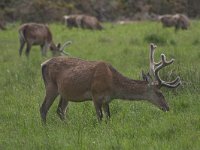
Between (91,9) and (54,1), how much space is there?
2997 mm

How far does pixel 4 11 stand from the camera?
1479 inches

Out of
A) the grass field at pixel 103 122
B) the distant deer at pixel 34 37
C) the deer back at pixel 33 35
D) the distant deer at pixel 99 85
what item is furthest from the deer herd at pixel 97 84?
the deer back at pixel 33 35

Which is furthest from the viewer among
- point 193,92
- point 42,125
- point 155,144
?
point 193,92

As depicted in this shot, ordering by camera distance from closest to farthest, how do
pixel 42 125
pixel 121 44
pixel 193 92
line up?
pixel 42 125 < pixel 193 92 < pixel 121 44

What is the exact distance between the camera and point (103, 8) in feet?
133

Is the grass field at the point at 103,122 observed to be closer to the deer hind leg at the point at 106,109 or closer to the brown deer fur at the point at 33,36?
the deer hind leg at the point at 106,109

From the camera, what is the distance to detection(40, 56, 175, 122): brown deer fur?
912cm

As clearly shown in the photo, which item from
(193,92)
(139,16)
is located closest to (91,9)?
(139,16)

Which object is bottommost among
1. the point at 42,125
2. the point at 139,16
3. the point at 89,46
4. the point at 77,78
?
the point at 139,16

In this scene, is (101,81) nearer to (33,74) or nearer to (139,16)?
(33,74)

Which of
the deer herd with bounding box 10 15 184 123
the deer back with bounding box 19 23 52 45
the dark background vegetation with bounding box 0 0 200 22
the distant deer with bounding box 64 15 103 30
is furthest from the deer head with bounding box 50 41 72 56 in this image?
the dark background vegetation with bounding box 0 0 200 22

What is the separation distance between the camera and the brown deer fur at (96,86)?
29.9 ft

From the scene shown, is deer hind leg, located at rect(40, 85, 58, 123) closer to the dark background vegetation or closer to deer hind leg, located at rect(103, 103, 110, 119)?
deer hind leg, located at rect(103, 103, 110, 119)

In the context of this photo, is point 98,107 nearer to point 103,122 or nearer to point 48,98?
point 103,122
